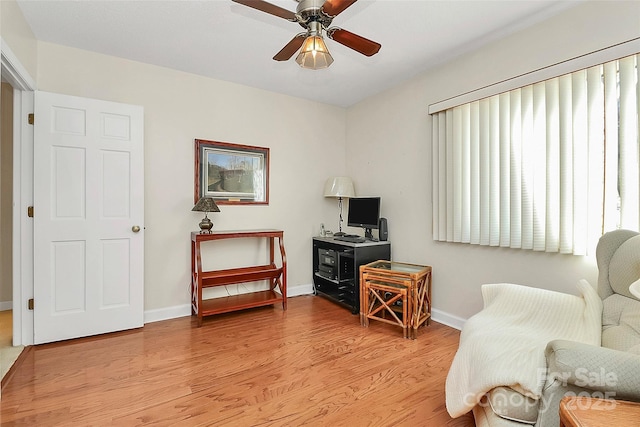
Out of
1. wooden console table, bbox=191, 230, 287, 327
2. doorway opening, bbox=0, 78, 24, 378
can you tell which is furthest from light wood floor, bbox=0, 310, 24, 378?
wooden console table, bbox=191, 230, 287, 327

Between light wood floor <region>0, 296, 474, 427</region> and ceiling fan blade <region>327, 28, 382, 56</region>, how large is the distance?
2083 millimetres

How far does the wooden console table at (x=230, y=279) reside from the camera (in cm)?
288

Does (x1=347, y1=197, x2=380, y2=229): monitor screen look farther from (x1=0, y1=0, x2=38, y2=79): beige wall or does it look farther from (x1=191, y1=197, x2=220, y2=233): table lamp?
(x1=0, y1=0, x2=38, y2=79): beige wall

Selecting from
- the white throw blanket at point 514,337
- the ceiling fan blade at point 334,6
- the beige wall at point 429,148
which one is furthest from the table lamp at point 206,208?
→ the white throw blanket at point 514,337

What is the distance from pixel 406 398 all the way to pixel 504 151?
6.44 feet

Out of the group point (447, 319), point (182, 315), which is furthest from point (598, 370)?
point (182, 315)

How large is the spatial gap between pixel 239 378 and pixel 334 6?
7.36 feet

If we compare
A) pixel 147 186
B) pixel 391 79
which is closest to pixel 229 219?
pixel 147 186

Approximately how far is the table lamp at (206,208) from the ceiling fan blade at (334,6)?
6.69 ft

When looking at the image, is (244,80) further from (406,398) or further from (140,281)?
(406,398)

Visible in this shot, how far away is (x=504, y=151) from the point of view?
2377 millimetres

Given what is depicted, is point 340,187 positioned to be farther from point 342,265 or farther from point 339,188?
point 342,265

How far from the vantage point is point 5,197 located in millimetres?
3314

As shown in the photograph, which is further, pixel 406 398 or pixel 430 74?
pixel 430 74
